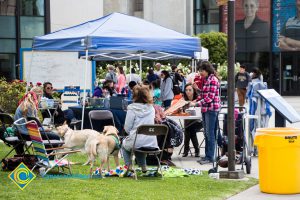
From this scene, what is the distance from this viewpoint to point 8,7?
36719mm

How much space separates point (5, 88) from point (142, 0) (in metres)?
42.6

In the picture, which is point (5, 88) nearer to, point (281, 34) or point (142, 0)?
point (281, 34)

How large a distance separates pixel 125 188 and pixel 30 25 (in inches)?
1095

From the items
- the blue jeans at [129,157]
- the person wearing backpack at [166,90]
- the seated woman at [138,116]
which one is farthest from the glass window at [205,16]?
the blue jeans at [129,157]

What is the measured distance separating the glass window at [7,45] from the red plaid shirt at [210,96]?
2476cm

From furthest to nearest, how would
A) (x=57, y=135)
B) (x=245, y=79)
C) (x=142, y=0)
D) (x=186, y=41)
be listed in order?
(x=142, y=0) → (x=245, y=79) → (x=186, y=41) → (x=57, y=135)

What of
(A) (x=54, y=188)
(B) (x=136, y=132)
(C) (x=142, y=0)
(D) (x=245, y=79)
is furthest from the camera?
(C) (x=142, y=0)

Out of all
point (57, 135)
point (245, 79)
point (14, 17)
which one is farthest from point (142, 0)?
point (57, 135)

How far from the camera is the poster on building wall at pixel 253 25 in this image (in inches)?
2116

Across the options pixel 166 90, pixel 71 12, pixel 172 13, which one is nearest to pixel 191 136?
pixel 166 90

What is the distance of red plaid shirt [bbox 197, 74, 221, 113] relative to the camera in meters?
13.3

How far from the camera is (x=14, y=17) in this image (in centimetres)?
3669

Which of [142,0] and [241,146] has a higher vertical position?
[142,0]

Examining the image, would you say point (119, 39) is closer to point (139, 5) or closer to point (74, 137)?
point (74, 137)
